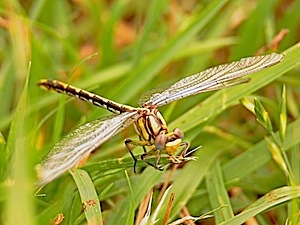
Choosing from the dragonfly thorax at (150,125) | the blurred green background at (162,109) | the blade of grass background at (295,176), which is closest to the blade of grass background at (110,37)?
the blurred green background at (162,109)

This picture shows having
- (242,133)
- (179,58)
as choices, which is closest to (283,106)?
(242,133)

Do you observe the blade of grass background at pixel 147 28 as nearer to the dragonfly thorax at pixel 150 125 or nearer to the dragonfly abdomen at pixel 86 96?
the dragonfly abdomen at pixel 86 96

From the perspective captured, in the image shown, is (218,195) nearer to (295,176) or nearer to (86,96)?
(295,176)

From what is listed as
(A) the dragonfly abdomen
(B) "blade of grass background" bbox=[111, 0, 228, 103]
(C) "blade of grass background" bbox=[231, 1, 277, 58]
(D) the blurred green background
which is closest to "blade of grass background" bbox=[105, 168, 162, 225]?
(D) the blurred green background

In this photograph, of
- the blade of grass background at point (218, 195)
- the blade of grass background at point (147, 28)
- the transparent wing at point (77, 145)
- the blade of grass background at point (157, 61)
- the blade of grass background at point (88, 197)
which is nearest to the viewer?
the transparent wing at point (77, 145)

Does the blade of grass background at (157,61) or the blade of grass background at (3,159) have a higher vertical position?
the blade of grass background at (157,61)

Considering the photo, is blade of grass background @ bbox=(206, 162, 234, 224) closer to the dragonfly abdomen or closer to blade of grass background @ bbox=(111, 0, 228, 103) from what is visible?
the dragonfly abdomen

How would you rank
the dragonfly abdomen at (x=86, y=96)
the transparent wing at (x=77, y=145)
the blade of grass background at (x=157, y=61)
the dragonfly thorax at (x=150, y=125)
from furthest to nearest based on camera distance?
1. the blade of grass background at (x=157, y=61)
2. the dragonfly abdomen at (x=86, y=96)
3. the dragonfly thorax at (x=150, y=125)
4. the transparent wing at (x=77, y=145)

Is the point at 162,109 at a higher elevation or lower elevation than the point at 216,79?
higher

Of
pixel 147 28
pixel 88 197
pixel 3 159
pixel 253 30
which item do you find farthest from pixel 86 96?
pixel 253 30
